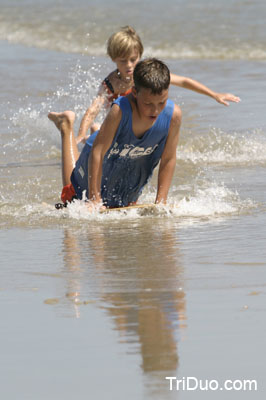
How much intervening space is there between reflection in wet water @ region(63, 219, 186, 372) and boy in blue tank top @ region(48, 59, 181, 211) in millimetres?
467

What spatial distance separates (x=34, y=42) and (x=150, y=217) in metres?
14.2

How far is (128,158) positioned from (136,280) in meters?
1.79

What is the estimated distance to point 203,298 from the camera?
4.05 m

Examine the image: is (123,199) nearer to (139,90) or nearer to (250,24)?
(139,90)

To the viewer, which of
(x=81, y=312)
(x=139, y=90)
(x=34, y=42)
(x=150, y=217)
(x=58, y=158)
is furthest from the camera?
(x=34, y=42)

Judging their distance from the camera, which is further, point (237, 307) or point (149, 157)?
point (149, 157)

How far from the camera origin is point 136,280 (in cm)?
441

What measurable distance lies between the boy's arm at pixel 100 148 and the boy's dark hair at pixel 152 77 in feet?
0.93

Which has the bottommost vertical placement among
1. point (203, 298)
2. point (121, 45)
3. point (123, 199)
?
point (123, 199)

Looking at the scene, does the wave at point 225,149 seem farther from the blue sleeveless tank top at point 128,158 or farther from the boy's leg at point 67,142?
the blue sleeveless tank top at point 128,158

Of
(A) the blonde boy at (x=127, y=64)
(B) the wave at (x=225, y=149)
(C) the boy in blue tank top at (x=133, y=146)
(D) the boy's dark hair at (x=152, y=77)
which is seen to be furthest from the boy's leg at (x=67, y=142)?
(B) the wave at (x=225, y=149)

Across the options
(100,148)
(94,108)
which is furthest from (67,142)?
(94,108)

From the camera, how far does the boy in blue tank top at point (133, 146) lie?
18.3ft

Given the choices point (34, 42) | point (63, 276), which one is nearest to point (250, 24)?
point (34, 42)
